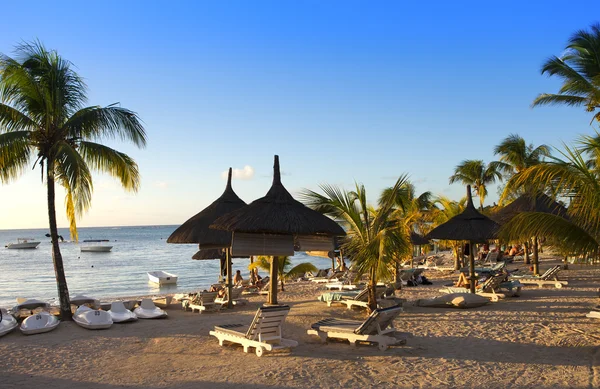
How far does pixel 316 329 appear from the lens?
8523mm

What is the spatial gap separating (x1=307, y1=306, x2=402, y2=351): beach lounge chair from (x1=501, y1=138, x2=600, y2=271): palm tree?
2.45 m

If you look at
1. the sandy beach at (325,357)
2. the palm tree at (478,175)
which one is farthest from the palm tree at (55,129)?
the palm tree at (478,175)

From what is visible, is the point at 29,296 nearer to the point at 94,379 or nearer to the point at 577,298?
the point at 94,379

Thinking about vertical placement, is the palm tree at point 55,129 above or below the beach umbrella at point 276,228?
above

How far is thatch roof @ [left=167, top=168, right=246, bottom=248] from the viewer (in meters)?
12.2

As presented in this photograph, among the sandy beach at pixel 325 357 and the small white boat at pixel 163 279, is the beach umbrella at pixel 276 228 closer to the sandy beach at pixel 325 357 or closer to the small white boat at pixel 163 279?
the sandy beach at pixel 325 357

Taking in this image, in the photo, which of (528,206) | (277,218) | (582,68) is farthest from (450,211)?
(277,218)

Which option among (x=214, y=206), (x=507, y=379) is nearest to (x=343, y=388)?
(x=507, y=379)

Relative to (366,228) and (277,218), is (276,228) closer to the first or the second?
(277,218)

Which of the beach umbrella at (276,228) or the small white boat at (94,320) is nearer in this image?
the beach umbrella at (276,228)

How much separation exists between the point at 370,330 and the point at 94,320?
5.61m

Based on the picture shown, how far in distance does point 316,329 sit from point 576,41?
10.1 m

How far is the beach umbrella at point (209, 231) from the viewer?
480 inches

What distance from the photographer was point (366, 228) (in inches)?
416
